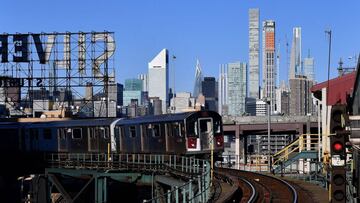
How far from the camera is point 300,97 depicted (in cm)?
17262

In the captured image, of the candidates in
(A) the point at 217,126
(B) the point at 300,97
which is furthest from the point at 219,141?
(B) the point at 300,97

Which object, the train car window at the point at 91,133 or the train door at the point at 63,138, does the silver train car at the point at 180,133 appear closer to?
the train car window at the point at 91,133

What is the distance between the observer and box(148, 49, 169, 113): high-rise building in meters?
181

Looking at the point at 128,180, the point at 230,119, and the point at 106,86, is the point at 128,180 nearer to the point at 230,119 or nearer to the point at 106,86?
the point at 106,86

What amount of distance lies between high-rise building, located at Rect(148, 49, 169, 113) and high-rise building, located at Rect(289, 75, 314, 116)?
33.9m

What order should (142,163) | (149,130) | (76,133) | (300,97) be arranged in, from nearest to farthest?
(142,163), (149,130), (76,133), (300,97)

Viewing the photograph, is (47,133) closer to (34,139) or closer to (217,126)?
(34,139)

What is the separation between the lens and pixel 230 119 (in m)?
79.9

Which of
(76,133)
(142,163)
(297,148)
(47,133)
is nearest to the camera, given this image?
(142,163)

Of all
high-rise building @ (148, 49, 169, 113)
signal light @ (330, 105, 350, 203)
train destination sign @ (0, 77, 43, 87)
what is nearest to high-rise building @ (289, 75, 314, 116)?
high-rise building @ (148, 49, 169, 113)

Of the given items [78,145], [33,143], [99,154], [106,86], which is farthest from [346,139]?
[106,86]

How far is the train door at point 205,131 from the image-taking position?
116 ft

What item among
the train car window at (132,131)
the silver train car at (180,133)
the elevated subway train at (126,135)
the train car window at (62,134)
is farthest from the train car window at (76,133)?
the silver train car at (180,133)

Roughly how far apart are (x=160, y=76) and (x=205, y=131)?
153 m
